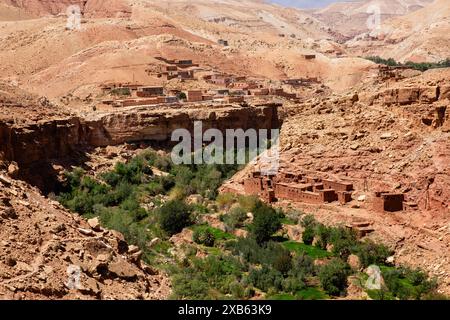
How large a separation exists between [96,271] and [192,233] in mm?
9343

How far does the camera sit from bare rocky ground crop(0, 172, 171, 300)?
11320mm

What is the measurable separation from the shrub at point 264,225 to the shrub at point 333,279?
A: 3602 millimetres

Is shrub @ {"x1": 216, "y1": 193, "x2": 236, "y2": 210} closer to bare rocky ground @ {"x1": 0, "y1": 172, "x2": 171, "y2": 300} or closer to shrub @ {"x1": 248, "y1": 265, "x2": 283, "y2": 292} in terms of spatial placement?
shrub @ {"x1": 248, "y1": 265, "x2": 283, "y2": 292}

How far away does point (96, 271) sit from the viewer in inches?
490

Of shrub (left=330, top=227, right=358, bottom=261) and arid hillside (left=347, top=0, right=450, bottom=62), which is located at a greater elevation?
arid hillside (left=347, top=0, right=450, bottom=62)

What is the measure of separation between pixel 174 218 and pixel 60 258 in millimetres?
10124

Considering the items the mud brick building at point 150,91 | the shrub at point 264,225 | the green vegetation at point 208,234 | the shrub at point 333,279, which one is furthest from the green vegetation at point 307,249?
the mud brick building at point 150,91

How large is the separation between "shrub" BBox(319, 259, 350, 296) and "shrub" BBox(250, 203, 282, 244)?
3602 millimetres

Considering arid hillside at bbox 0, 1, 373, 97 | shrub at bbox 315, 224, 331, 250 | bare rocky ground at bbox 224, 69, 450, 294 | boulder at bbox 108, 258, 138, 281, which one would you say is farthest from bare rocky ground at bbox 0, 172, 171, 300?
arid hillside at bbox 0, 1, 373, 97

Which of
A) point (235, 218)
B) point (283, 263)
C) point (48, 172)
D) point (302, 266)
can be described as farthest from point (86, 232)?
point (48, 172)

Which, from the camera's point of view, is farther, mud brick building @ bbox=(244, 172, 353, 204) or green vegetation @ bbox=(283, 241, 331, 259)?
mud brick building @ bbox=(244, 172, 353, 204)

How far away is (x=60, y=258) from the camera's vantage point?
1234cm
